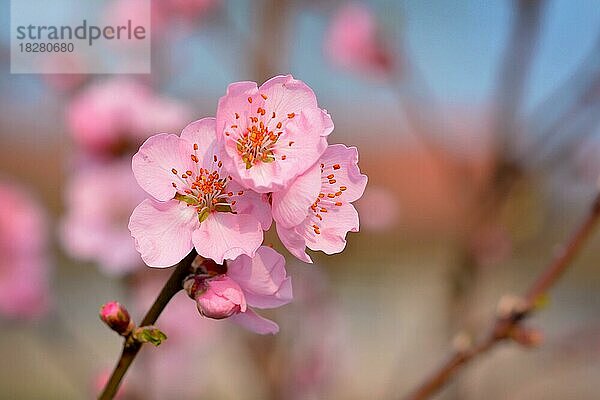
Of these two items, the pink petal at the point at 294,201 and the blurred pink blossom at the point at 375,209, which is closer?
the pink petal at the point at 294,201

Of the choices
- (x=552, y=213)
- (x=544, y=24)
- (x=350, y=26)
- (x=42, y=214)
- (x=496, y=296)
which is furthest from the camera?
(x=496, y=296)

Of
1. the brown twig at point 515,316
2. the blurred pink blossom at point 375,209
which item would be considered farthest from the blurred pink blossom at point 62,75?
the brown twig at point 515,316

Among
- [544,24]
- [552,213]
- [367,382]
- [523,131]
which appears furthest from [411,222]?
[544,24]

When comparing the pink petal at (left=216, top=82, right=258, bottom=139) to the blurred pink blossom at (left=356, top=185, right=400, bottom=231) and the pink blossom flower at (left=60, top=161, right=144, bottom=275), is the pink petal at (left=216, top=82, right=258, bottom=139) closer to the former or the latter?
the pink blossom flower at (left=60, top=161, right=144, bottom=275)

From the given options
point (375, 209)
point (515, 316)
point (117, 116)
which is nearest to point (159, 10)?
point (117, 116)

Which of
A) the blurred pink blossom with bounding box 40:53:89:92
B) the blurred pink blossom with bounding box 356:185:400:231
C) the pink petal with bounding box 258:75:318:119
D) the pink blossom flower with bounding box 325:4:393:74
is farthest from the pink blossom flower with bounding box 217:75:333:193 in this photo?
the pink blossom flower with bounding box 325:4:393:74

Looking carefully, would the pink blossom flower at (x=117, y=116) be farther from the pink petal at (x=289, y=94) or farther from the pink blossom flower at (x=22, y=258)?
the pink petal at (x=289, y=94)

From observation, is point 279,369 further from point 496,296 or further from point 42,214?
point 496,296
